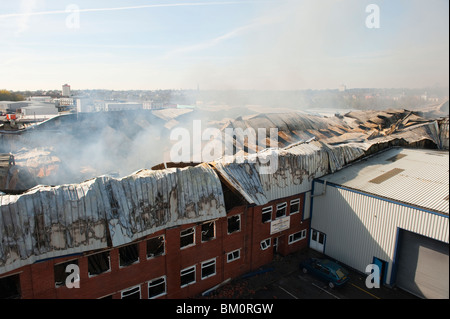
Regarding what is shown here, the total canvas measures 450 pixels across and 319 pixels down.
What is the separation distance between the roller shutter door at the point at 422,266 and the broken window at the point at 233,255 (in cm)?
509

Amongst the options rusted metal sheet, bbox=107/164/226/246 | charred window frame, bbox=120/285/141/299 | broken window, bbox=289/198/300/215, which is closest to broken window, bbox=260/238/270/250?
broken window, bbox=289/198/300/215

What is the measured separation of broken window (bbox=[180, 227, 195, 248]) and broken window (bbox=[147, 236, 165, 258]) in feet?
1.93

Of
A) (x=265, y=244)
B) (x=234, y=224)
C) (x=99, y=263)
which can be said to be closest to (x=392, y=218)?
(x=265, y=244)

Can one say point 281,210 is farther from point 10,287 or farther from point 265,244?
point 10,287

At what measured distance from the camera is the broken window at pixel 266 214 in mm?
10184

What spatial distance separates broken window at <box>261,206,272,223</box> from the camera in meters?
10.2

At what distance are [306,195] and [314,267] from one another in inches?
107

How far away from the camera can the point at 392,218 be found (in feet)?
29.0

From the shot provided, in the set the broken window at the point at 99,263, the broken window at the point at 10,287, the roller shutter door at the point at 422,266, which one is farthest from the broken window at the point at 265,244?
the broken window at the point at 10,287

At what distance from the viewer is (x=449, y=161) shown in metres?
10.4

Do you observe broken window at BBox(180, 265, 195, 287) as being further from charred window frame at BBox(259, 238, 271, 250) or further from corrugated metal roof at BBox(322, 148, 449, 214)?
corrugated metal roof at BBox(322, 148, 449, 214)

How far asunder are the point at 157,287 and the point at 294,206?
230 inches
